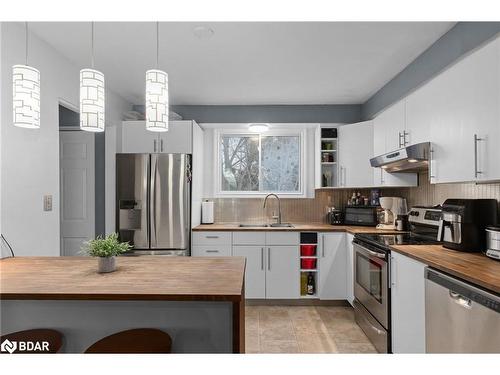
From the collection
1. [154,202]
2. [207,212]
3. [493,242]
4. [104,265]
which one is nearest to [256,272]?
[207,212]

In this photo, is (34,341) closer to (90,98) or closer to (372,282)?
(90,98)

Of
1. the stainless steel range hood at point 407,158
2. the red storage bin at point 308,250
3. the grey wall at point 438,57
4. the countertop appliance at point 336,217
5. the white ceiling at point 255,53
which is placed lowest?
the red storage bin at point 308,250

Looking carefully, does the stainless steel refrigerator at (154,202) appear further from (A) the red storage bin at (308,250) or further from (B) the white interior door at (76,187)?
(A) the red storage bin at (308,250)

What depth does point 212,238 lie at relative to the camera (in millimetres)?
3633

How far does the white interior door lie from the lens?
379 centimetres

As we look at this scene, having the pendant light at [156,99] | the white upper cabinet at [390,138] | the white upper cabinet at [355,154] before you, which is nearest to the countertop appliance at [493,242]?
the white upper cabinet at [390,138]

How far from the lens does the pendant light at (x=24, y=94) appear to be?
62.9 inches

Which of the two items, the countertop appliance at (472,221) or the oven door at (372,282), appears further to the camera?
the oven door at (372,282)

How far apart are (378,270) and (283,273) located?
130 centimetres

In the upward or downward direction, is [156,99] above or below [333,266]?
above

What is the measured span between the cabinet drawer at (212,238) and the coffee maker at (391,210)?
172 centimetres

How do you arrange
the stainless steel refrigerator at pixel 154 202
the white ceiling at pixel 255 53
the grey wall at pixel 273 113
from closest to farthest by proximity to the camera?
the white ceiling at pixel 255 53
the stainless steel refrigerator at pixel 154 202
the grey wall at pixel 273 113

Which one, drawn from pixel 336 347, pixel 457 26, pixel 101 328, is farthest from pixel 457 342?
pixel 457 26

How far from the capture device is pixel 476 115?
6.04ft
